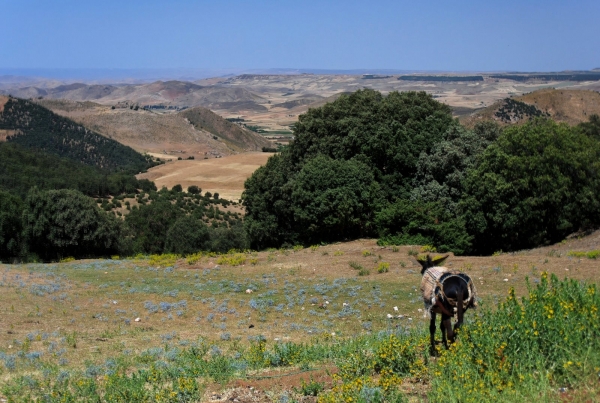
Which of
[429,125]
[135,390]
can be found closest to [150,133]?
[429,125]

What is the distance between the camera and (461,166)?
1251 inches

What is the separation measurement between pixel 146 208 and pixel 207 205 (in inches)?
529

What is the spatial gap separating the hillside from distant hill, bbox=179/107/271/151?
298 millimetres

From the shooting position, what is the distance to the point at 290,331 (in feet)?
45.3

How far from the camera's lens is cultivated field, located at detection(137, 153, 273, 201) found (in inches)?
3089

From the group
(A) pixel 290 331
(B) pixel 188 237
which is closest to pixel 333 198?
(B) pixel 188 237

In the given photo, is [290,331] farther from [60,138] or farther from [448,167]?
[60,138]

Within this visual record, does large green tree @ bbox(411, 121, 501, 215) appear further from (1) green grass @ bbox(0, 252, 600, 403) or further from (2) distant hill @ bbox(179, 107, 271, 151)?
(2) distant hill @ bbox(179, 107, 271, 151)

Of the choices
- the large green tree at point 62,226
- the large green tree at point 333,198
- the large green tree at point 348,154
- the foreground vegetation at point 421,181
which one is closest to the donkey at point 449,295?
the foreground vegetation at point 421,181

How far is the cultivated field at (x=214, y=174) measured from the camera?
3089 inches

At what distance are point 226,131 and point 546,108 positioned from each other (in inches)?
3645

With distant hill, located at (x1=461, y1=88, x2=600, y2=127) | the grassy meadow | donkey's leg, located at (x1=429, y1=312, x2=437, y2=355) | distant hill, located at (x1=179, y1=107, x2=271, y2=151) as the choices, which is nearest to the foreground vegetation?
the grassy meadow

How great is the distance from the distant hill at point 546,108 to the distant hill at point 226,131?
69709mm

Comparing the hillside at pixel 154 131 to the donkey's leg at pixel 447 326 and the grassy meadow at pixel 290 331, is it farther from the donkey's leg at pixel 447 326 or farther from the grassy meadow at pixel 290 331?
the donkey's leg at pixel 447 326
